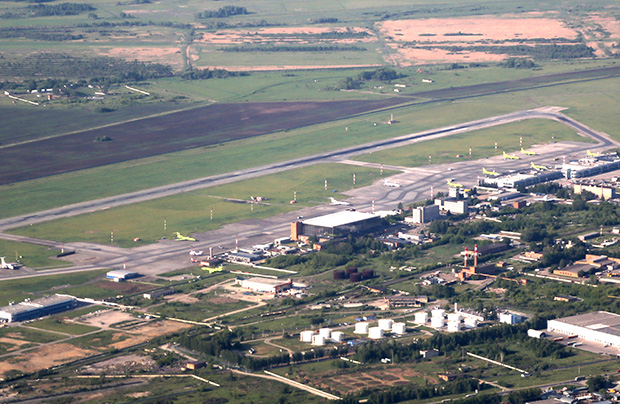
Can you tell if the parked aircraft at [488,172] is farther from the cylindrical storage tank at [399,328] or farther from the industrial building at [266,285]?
the cylindrical storage tank at [399,328]

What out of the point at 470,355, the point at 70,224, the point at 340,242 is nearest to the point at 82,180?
the point at 70,224

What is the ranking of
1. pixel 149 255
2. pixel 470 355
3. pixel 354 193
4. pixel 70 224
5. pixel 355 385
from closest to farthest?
pixel 355 385
pixel 470 355
pixel 149 255
pixel 70 224
pixel 354 193

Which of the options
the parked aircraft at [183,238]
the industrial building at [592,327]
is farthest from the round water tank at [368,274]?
the parked aircraft at [183,238]

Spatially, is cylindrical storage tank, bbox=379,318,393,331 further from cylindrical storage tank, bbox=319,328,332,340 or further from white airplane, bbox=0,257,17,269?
white airplane, bbox=0,257,17,269

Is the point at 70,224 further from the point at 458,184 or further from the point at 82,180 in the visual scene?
the point at 458,184

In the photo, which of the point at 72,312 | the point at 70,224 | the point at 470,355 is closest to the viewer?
the point at 470,355

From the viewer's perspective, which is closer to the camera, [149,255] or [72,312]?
[72,312]

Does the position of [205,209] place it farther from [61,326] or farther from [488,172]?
[61,326]
